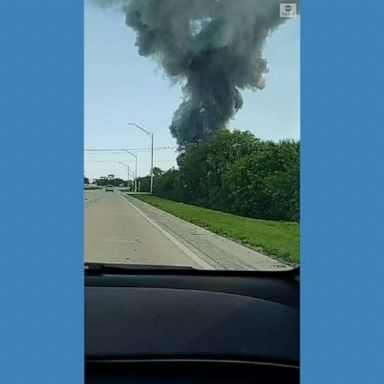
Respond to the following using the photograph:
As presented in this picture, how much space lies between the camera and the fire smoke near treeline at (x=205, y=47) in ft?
6.42

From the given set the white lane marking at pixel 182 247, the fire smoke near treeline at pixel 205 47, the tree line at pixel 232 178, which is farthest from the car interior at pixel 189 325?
the fire smoke near treeline at pixel 205 47

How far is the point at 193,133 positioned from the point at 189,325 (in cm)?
68

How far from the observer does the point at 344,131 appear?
1801 mm

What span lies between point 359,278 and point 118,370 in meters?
0.86

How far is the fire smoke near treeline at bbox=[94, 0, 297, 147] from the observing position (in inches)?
77.0

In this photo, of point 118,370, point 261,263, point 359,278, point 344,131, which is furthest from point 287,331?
point 344,131

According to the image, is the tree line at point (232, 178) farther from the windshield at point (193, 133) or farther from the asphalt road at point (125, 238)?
the asphalt road at point (125, 238)

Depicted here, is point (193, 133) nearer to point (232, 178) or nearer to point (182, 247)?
point (232, 178)

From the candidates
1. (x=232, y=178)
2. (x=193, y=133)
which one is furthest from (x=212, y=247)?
(x=193, y=133)

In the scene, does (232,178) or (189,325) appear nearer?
(189,325)

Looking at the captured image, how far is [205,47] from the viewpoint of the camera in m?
2.06

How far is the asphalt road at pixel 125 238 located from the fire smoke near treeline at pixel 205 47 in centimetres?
33

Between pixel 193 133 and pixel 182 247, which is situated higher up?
pixel 193 133

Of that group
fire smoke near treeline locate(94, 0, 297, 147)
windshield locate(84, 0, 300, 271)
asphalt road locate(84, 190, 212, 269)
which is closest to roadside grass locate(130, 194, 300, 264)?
windshield locate(84, 0, 300, 271)
